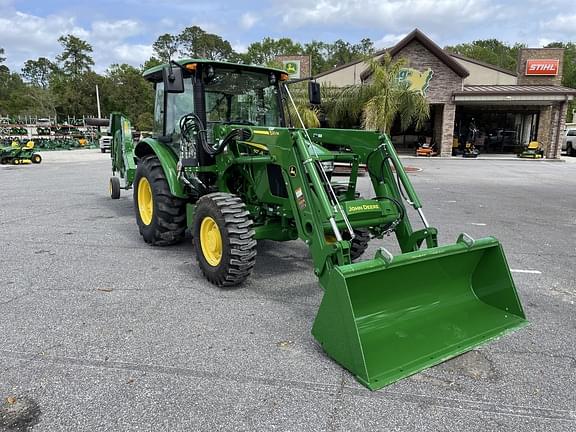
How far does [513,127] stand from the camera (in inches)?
1305

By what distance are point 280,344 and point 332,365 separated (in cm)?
49

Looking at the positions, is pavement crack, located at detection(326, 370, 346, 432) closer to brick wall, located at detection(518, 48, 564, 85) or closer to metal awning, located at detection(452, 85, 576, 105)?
metal awning, located at detection(452, 85, 576, 105)

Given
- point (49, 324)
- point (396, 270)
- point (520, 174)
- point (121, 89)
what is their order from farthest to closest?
point (121, 89) < point (520, 174) < point (49, 324) < point (396, 270)

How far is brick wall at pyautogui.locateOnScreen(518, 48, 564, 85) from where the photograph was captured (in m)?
27.2

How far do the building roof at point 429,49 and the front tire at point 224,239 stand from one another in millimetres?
23088

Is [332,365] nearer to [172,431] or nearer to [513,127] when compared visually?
[172,431]

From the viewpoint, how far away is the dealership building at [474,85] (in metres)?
25.9

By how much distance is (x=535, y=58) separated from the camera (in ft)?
90.8

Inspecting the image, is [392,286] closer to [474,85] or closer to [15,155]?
[15,155]

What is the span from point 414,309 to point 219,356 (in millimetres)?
1566

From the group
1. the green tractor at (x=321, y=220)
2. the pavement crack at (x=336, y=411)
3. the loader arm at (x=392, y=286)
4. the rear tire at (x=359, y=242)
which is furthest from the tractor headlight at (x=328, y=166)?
the pavement crack at (x=336, y=411)

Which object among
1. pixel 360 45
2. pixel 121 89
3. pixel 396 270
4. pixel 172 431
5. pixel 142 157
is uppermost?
pixel 360 45

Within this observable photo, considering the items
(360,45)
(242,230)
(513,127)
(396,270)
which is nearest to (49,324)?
(242,230)

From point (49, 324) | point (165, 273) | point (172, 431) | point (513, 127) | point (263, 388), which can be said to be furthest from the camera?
point (513, 127)
